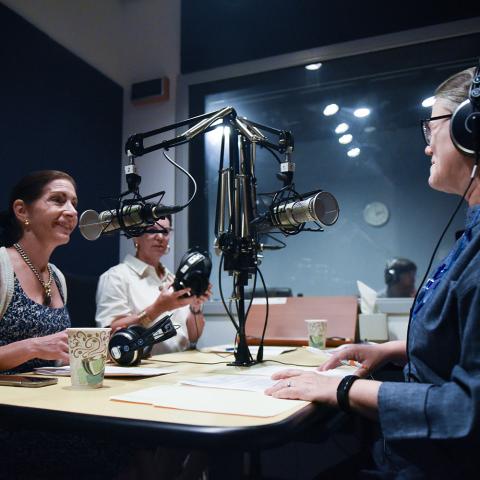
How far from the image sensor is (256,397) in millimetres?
838

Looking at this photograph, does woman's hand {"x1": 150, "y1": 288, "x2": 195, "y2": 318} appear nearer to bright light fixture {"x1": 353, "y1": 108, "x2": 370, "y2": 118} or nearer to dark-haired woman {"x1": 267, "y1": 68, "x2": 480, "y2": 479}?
dark-haired woman {"x1": 267, "y1": 68, "x2": 480, "y2": 479}

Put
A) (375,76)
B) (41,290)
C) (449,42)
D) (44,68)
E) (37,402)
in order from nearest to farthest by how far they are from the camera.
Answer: (37,402), (41,290), (44,68), (449,42), (375,76)

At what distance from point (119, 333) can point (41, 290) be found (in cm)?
48

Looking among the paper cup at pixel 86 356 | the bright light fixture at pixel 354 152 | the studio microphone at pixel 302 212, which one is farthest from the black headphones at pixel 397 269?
the paper cup at pixel 86 356

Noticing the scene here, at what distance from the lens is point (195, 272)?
150cm

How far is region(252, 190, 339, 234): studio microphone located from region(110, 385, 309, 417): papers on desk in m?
0.47

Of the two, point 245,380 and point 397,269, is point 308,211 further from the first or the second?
point 397,269

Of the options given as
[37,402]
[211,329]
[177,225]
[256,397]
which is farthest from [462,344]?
[177,225]

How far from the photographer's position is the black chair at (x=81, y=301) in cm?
210

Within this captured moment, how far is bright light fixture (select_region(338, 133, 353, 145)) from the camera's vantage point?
2961 mm

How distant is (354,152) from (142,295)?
1.57m

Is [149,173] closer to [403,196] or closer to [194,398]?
[403,196]

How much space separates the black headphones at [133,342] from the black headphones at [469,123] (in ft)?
2.95

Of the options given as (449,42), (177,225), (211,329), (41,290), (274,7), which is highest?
(274,7)
